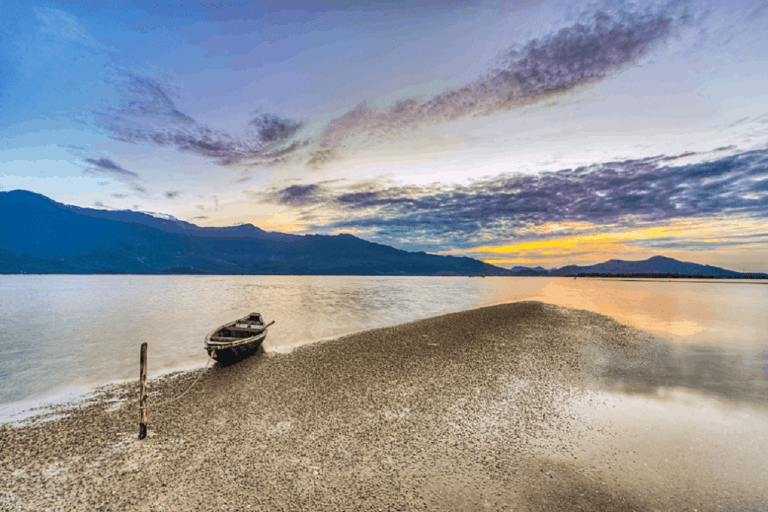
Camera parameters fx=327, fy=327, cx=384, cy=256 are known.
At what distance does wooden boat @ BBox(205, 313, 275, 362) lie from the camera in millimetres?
Result: 15663

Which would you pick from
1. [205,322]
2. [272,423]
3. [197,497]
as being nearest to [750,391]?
[272,423]

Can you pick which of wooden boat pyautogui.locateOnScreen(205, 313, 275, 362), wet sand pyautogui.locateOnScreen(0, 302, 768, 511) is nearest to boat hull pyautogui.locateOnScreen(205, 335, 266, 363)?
wooden boat pyautogui.locateOnScreen(205, 313, 275, 362)

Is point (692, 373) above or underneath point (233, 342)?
underneath

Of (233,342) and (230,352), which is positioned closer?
(233,342)

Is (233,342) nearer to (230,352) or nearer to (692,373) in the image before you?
(230,352)

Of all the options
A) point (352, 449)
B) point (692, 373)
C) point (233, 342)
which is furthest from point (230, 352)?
point (692, 373)

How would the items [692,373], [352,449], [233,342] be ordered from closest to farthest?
[352,449]
[233,342]
[692,373]

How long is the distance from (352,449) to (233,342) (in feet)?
32.3

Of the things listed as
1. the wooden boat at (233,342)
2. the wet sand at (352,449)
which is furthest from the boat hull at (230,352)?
the wet sand at (352,449)

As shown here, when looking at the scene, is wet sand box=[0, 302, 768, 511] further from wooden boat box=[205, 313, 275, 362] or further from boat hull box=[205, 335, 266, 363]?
wooden boat box=[205, 313, 275, 362]

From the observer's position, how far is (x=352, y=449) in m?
8.48

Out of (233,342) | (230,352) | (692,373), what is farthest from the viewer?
(230,352)

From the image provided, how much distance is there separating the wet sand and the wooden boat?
891mm

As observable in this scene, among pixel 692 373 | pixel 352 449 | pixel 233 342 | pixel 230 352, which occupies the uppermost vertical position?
pixel 233 342
